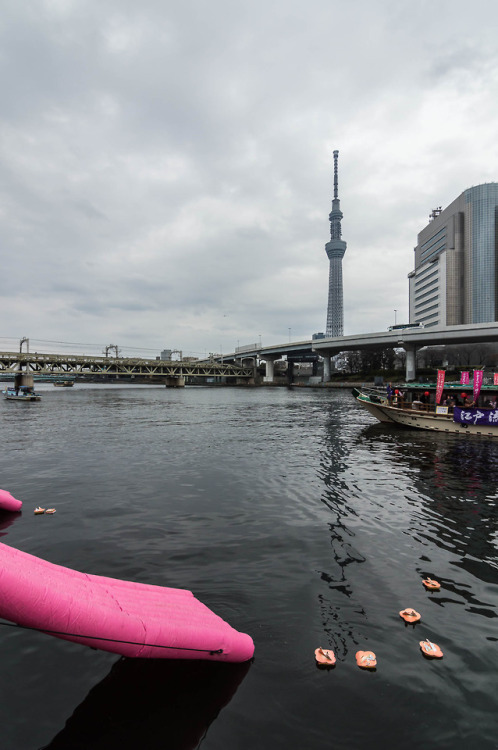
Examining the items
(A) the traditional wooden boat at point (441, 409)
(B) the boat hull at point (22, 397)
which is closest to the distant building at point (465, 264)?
(A) the traditional wooden boat at point (441, 409)

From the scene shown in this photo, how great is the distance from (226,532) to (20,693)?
5.73 meters

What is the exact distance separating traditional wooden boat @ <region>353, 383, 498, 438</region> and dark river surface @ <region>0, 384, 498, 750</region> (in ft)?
44.3

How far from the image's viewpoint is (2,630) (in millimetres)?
6242

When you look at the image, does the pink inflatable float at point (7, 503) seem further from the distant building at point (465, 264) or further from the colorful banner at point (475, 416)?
the distant building at point (465, 264)

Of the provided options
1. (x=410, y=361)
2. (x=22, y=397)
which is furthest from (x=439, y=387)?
(x=410, y=361)

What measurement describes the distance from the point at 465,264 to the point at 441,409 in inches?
6486

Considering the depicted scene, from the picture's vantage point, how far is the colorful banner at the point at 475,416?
27928 millimetres

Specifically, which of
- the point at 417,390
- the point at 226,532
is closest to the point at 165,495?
the point at 226,532

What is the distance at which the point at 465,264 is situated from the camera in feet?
539

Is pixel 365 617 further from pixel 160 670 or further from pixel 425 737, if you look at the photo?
pixel 160 670

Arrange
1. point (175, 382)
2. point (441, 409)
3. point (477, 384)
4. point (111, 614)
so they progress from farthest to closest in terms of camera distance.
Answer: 1. point (175, 382)
2. point (441, 409)
3. point (477, 384)
4. point (111, 614)

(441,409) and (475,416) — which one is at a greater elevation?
(441,409)

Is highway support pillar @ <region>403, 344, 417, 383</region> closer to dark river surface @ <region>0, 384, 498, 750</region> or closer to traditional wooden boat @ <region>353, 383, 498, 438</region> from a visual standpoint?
traditional wooden boat @ <region>353, 383, 498, 438</region>

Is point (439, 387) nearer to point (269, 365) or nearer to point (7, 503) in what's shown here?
point (7, 503)
